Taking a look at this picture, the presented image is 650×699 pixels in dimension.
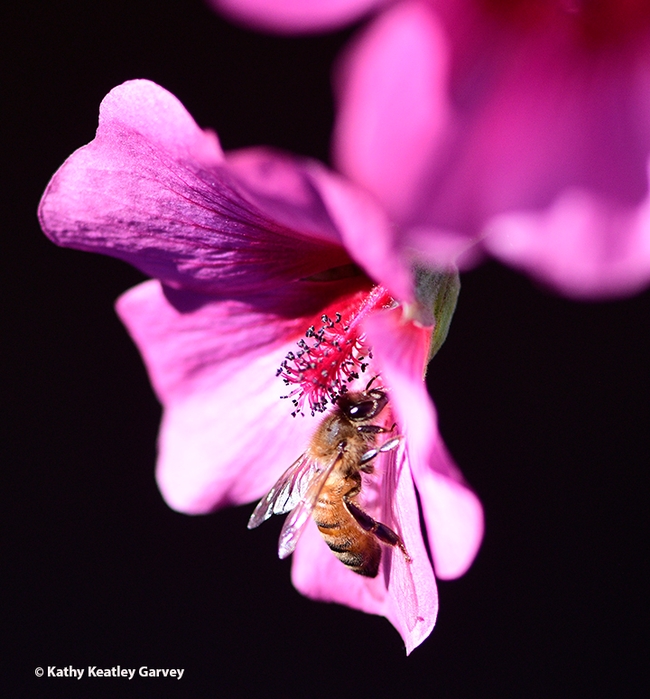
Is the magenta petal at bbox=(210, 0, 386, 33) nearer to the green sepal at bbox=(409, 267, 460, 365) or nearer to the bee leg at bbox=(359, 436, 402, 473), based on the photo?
the green sepal at bbox=(409, 267, 460, 365)

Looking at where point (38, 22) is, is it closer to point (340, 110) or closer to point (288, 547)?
point (288, 547)

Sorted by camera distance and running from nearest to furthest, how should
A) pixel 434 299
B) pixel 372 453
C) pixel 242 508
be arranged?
1. pixel 434 299
2. pixel 372 453
3. pixel 242 508

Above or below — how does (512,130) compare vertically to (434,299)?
above

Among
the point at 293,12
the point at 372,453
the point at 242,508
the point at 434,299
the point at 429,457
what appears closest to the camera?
the point at 293,12

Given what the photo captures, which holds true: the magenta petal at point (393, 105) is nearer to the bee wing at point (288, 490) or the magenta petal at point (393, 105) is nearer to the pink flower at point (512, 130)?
the pink flower at point (512, 130)

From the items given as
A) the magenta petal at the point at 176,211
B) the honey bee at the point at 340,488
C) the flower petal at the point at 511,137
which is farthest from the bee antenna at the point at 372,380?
the flower petal at the point at 511,137

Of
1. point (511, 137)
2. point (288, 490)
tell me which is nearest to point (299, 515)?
point (288, 490)

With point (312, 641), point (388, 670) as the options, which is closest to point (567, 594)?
point (388, 670)

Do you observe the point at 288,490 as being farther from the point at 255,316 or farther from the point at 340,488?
the point at 255,316
